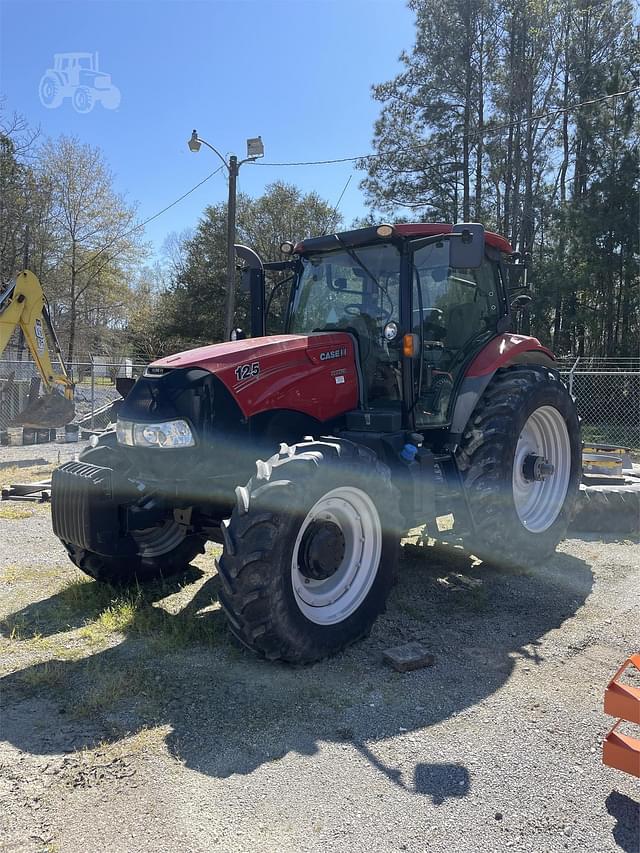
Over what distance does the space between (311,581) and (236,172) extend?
14.3m

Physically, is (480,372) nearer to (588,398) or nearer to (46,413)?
(46,413)

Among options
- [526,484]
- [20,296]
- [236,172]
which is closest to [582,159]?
[236,172]

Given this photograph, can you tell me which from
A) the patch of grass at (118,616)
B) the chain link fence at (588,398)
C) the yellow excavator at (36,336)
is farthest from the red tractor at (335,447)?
the chain link fence at (588,398)

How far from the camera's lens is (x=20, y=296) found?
11.5 metres

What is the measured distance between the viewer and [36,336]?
38.6ft

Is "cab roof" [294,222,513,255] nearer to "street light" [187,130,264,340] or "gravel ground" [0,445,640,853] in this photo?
"gravel ground" [0,445,640,853]

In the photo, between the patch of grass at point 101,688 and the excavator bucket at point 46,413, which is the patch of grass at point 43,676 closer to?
the patch of grass at point 101,688

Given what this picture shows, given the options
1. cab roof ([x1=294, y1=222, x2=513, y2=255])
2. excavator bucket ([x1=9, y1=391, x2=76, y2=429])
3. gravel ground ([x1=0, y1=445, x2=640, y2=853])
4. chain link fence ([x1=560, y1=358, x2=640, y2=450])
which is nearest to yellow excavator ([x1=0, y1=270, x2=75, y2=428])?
Result: excavator bucket ([x1=9, y1=391, x2=76, y2=429])

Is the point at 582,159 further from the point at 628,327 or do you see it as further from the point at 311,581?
the point at 311,581

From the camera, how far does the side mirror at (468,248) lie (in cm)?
402

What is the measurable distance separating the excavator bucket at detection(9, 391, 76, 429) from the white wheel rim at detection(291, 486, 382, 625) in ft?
34.1

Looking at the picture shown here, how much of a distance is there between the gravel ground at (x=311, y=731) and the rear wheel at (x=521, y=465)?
1.64 ft

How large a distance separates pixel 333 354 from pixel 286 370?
43 centimetres

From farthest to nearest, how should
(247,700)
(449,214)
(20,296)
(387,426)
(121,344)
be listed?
1. (121,344)
2. (449,214)
3. (20,296)
4. (387,426)
5. (247,700)
